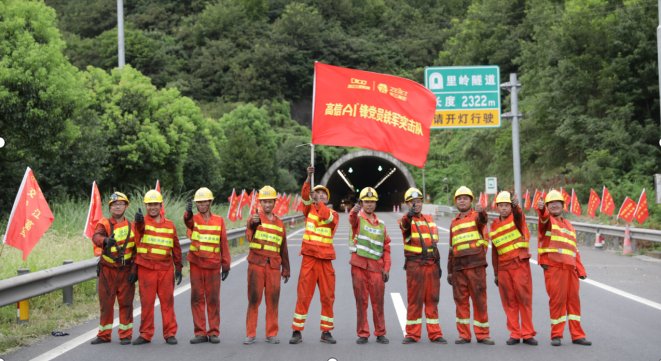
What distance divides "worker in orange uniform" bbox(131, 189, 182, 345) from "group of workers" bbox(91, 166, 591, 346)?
0.01 m

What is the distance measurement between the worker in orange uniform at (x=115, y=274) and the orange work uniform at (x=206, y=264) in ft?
2.19

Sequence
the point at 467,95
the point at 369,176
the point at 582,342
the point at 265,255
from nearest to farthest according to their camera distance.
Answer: the point at 582,342, the point at 265,255, the point at 467,95, the point at 369,176

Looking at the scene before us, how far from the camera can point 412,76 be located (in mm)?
94375

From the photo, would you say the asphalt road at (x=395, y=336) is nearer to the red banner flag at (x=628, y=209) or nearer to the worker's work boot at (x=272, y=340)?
the worker's work boot at (x=272, y=340)

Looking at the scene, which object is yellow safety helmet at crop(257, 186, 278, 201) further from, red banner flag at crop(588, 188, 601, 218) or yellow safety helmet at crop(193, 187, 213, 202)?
red banner flag at crop(588, 188, 601, 218)

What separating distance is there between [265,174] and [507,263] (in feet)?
175

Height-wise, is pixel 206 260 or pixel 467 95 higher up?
pixel 467 95

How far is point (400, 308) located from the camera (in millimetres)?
11367

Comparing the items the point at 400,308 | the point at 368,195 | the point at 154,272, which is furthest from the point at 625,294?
the point at 154,272

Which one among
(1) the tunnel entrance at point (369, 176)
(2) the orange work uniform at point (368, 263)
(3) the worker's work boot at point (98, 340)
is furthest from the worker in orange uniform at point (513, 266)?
(1) the tunnel entrance at point (369, 176)

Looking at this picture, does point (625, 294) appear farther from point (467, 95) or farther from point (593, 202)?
point (593, 202)

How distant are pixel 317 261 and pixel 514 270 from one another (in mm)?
2142

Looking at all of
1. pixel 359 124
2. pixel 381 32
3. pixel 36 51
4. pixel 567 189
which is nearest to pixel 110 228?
pixel 359 124

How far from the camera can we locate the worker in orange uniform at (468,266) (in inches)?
341
